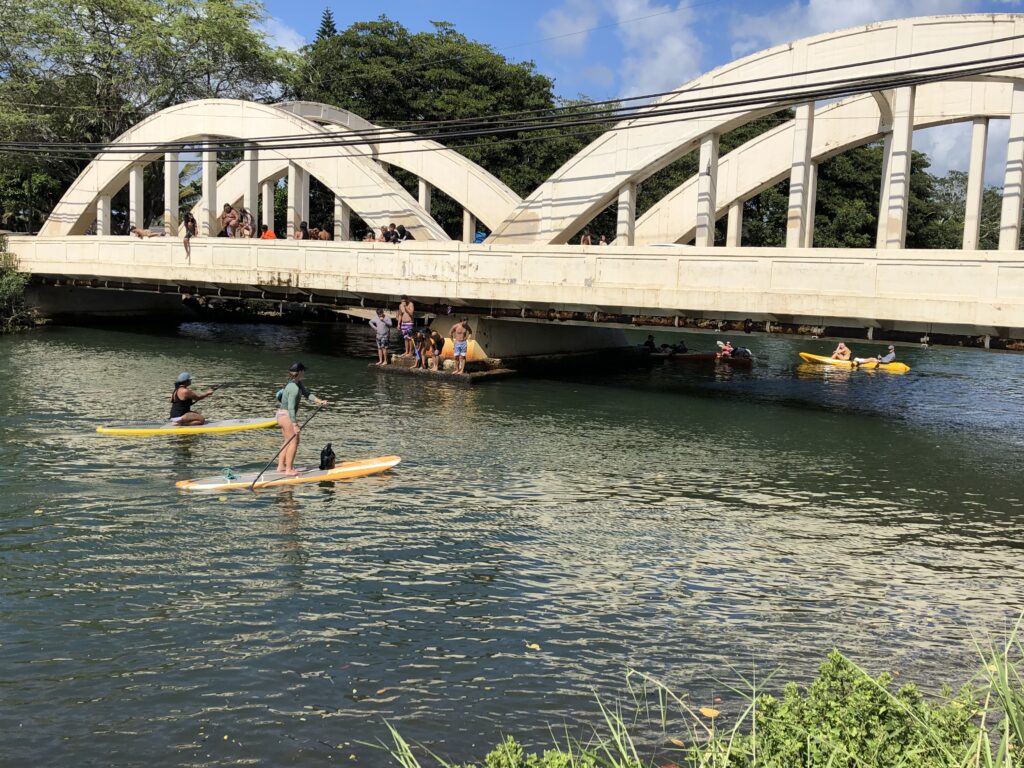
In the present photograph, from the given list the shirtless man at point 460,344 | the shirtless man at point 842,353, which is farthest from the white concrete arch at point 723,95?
the shirtless man at point 842,353

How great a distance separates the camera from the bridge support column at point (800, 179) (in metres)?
23.8

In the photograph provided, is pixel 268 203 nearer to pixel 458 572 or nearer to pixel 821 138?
pixel 821 138

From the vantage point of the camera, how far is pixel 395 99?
175 feet

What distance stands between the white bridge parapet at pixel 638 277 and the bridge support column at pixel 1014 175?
142 inches

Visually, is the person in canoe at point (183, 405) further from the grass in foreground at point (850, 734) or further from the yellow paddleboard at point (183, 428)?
the grass in foreground at point (850, 734)

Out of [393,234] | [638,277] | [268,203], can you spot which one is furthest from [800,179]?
[268,203]

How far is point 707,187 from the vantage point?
26266 mm

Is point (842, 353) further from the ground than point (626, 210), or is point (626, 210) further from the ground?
point (626, 210)

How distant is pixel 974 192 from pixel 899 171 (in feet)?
6.88

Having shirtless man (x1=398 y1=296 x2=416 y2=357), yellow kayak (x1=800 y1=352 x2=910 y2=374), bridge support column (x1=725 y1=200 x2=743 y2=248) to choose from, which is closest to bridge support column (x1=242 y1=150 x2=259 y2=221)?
shirtless man (x1=398 y1=296 x2=416 y2=357)

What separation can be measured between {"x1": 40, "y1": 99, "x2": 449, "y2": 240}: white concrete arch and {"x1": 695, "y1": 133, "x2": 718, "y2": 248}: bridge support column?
932 centimetres

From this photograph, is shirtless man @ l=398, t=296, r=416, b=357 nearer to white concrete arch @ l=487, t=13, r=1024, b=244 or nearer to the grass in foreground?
white concrete arch @ l=487, t=13, r=1024, b=244

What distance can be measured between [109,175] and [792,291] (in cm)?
3067

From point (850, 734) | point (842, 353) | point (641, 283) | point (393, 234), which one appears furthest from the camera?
point (842, 353)
